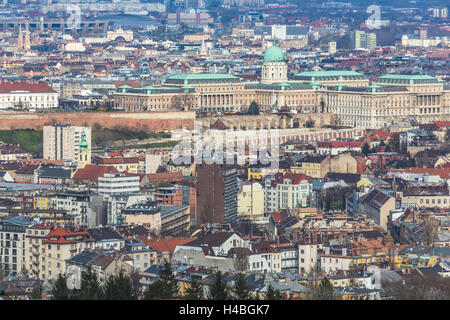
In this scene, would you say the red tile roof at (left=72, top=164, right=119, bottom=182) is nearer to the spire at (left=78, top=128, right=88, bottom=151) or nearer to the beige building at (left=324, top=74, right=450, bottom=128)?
the spire at (left=78, top=128, right=88, bottom=151)

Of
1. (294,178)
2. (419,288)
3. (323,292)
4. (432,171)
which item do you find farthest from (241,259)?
(432,171)

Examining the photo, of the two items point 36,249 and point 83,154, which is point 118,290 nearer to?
point 36,249

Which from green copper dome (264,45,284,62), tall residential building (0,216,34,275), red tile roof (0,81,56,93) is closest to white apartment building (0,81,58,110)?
red tile roof (0,81,56,93)

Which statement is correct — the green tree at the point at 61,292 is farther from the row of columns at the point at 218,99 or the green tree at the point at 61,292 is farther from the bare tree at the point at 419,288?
the row of columns at the point at 218,99

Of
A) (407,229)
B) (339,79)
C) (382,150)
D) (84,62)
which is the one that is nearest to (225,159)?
(382,150)

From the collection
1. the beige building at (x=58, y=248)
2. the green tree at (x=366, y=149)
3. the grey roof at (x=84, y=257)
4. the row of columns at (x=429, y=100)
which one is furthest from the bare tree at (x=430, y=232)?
the row of columns at (x=429, y=100)
